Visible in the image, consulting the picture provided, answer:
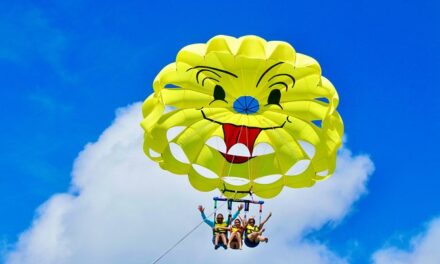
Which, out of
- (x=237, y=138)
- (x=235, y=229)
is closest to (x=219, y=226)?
(x=235, y=229)

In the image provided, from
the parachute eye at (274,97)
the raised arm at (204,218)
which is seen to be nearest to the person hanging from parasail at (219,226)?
the raised arm at (204,218)

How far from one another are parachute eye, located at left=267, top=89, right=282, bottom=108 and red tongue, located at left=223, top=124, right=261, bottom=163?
71.7 inches

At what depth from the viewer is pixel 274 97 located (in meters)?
27.1

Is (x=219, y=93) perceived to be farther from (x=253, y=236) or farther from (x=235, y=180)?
(x=253, y=236)

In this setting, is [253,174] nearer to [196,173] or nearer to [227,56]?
[196,173]

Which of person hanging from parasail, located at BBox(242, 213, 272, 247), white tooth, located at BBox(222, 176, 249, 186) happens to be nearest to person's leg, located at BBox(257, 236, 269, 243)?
person hanging from parasail, located at BBox(242, 213, 272, 247)

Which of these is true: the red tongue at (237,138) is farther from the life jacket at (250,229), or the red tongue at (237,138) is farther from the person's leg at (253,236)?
the person's leg at (253,236)

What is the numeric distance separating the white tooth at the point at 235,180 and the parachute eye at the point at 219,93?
256 cm

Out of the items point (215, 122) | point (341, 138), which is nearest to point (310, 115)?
point (341, 138)

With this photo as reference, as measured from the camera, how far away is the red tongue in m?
28.8

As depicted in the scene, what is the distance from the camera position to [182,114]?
92.0 feet

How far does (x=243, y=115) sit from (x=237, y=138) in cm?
77

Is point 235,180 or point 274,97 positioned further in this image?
point 235,180

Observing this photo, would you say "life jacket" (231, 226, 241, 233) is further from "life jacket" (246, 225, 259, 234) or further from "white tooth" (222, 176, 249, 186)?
"white tooth" (222, 176, 249, 186)
